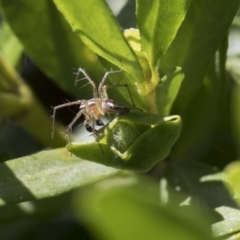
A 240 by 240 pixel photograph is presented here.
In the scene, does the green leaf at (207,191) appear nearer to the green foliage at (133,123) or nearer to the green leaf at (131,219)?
Result: the green foliage at (133,123)

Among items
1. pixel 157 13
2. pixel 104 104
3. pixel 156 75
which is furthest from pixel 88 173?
pixel 157 13

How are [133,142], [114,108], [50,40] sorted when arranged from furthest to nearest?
[50,40] < [114,108] < [133,142]

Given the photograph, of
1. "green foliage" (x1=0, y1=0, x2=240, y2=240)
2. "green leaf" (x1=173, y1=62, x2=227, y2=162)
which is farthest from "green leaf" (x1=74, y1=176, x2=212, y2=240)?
"green leaf" (x1=173, y1=62, x2=227, y2=162)

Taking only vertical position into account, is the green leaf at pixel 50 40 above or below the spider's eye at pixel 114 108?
above

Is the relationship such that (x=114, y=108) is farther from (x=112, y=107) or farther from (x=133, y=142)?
(x=133, y=142)

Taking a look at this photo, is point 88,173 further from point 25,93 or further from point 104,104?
point 25,93

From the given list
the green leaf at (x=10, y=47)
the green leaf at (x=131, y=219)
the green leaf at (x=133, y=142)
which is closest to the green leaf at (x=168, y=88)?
the green leaf at (x=133, y=142)

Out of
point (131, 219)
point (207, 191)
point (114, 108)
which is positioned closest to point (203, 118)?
point (207, 191)
